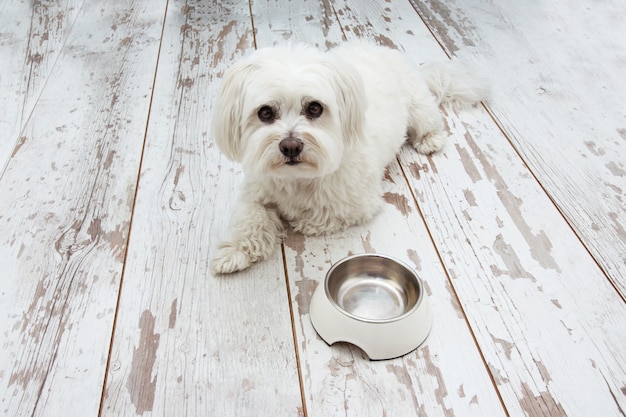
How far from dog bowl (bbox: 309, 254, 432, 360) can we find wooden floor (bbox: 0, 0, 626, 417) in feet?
0.15

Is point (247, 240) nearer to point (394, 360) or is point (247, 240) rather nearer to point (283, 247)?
point (283, 247)

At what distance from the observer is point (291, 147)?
1.25m

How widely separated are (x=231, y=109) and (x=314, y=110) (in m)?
0.21

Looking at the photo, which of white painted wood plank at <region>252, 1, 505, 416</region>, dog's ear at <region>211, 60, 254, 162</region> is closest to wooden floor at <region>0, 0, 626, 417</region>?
white painted wood plank at <region>252, 1, 505, 416</region>

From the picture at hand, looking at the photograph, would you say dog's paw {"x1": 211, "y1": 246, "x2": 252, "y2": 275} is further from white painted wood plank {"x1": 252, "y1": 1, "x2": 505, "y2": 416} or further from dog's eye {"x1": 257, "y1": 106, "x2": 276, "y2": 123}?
dog's eye {"x1": 257, "y1": 106, "x2": 276, "y2": 123}

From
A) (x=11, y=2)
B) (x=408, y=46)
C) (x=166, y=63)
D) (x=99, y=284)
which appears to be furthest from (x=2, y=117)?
(x=408, y=46)

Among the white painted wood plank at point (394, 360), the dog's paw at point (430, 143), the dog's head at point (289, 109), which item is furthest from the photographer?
the dog's paw at point (430, 143)

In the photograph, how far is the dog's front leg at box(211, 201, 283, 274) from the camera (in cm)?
140

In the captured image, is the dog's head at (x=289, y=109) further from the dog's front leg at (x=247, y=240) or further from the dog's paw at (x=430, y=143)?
the dog's paw at (x=430, y=143)

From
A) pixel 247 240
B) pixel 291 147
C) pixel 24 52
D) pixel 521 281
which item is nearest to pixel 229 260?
pixel 247 240

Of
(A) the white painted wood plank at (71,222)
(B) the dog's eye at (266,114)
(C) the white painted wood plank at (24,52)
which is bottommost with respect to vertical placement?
(C) the white painted wood plank at (24,52)

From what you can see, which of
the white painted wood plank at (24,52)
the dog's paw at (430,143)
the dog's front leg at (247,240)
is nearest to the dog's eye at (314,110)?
the dog's front leg at (247,240)

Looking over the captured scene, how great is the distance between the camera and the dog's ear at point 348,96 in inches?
51.0

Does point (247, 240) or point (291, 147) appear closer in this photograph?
point (291, 147)
